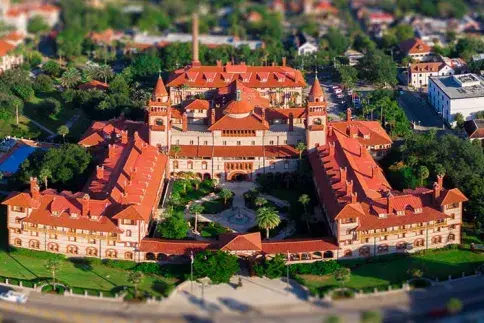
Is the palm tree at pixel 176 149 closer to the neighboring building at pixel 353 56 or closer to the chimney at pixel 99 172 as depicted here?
the chimney at pixel 99 172

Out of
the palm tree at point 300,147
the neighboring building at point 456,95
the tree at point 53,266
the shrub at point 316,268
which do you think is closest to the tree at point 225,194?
the palm tree at point 300,147

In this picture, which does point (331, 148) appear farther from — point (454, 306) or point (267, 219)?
point (454, 306)

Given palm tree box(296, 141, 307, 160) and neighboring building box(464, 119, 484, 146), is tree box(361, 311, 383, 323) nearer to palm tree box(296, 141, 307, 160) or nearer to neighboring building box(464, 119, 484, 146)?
palm tree box(296, 141, 307, 160)

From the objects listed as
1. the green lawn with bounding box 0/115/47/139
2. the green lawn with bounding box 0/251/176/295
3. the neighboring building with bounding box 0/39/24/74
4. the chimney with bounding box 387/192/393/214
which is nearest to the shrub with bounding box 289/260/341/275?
the chimney with bounding box 387/192/393/214

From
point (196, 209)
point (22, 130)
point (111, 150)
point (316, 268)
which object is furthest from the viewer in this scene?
point (22, 130)

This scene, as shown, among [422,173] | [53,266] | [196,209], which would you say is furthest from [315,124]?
[53,266]

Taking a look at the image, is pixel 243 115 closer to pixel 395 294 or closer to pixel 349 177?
pixel 349 177

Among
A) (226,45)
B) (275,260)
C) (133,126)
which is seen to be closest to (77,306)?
(275,260)
